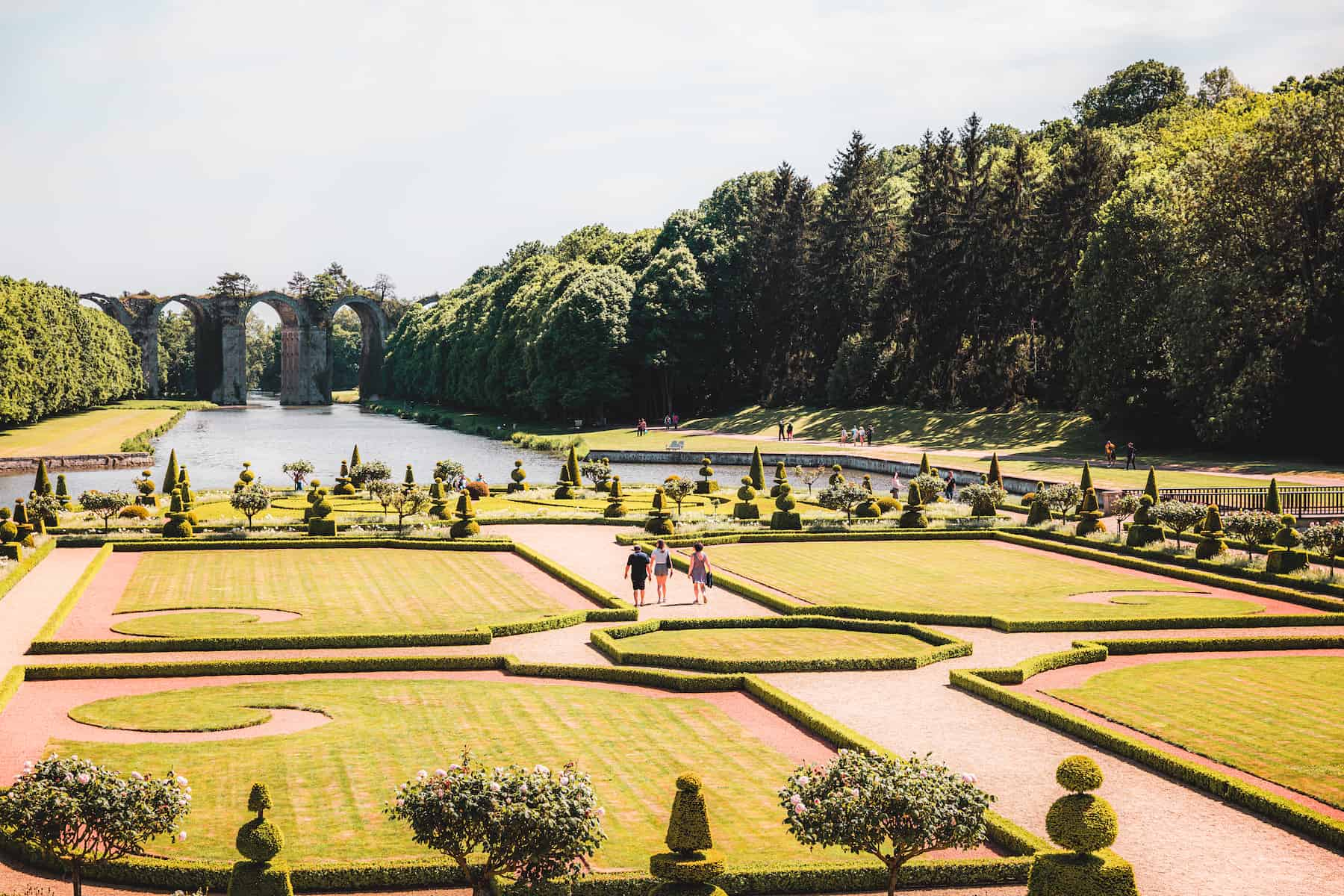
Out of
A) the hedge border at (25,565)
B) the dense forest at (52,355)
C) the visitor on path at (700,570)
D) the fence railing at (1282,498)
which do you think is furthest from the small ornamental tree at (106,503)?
the dense forest at (52,355)

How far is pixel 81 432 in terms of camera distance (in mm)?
87500

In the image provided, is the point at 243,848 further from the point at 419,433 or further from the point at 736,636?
the point at 419,433

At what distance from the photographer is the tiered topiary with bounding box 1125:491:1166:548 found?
37156mm

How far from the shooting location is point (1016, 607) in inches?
1127

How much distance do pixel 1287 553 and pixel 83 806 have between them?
29107 mm

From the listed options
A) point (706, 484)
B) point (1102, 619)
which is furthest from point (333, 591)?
point (706, 484)

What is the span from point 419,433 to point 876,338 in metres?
40.1

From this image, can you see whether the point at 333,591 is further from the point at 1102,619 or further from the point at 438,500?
the point at 1102,619

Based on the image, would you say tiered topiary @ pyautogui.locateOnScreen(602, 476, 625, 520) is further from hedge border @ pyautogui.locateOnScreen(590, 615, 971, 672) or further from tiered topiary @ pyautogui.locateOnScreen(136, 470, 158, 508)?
hedge border @ pyautogui.locateOnScreen(590, 615, 971, 672)

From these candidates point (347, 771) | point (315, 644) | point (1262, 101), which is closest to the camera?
point (347, 771)

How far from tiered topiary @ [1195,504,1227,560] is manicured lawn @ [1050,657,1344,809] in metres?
10.9

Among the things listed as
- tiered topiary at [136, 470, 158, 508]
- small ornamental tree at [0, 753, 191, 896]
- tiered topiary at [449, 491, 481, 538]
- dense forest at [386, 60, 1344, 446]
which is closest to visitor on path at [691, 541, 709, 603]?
tiered topiary at [449, 491, 481, 538]

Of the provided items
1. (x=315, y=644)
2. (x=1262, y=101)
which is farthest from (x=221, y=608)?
(x=1262, y=101)

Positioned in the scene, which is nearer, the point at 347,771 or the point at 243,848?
the point at 243,848
